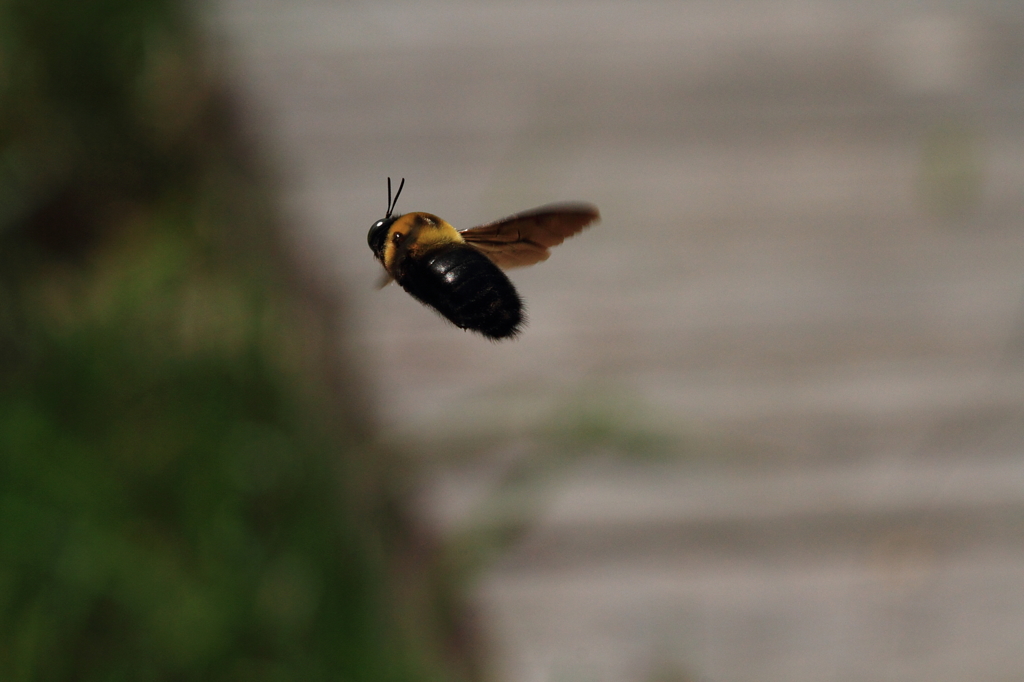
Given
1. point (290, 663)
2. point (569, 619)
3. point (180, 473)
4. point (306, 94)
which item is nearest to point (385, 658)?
point (290, 663)

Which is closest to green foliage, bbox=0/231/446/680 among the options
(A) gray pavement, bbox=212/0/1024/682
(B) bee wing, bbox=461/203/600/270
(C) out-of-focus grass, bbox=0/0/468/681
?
(C) out-of-focus grass, bbox=0/0/468/681

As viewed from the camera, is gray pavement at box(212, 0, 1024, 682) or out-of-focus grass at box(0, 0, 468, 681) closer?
out-of-focus grass at box(0, 0, 468, 681)

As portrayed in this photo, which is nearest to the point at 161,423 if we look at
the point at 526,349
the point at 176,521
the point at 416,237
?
the point at 176,521

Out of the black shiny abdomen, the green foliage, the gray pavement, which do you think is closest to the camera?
the black shiny abdomen

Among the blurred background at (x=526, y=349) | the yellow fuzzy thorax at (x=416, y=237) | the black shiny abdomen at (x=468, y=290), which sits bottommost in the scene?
the black shiny abdomen at (x=468, y=290)

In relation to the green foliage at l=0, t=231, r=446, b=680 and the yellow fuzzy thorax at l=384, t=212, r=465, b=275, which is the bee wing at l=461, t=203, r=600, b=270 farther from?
the green foliage at l=0, t=231, r=446, b=680

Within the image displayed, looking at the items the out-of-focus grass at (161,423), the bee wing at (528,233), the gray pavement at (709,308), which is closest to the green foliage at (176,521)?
the out-of-focus grass at (161,423)

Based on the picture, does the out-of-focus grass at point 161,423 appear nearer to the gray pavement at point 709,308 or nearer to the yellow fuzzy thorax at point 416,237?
the gray pavement at point 709,308
